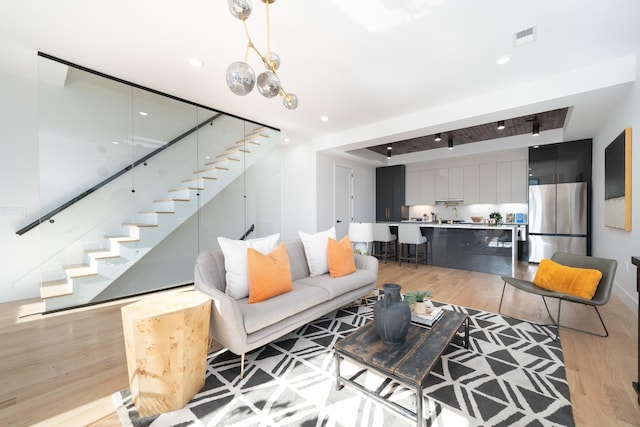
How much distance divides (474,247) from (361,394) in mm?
4229

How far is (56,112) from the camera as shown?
3102 mm

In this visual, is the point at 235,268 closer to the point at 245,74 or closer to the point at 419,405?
the point at 245,74

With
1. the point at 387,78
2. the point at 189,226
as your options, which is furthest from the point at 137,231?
the point at 387,78

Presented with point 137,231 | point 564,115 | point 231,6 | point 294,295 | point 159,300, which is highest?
point 564,115

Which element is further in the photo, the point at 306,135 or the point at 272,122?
the point at 306,135

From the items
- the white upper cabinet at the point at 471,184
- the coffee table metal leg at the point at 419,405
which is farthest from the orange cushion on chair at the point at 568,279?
the white upper cabinet at the point at 471,184

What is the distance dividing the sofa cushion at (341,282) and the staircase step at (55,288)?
283cm

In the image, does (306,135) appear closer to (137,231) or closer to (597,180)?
(137,231)

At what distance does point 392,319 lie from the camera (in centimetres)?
166

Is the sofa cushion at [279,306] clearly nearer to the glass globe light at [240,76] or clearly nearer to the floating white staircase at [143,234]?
the glass globe light at [240,76]

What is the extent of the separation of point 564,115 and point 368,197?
14.2ft

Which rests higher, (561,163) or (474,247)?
(561,163)

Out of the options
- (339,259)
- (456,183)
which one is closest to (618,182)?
(339,259)

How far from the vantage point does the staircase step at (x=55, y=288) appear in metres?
3.05
